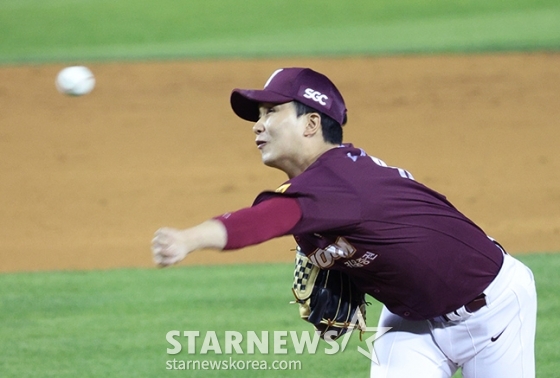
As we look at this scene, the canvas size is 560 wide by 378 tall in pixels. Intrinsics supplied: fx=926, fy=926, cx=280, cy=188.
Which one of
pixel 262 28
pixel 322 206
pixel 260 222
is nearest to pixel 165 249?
pixel 260 222

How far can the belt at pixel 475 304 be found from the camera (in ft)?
11.0

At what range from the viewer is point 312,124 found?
128 inches

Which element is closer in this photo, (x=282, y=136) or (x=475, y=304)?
(x=282, y=136)

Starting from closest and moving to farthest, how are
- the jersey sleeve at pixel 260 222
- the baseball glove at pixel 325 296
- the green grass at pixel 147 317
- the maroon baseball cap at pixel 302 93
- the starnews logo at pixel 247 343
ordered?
1. the jersey sleeve at pixel 260 222
2. the maroon baseball cap at pixel 302 93
3. the baseball glove at pixel 325 296
4. the green grass at pixel 147 317
5. the starnews logo at pixel 247 343

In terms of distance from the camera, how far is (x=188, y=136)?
12750 millimetres

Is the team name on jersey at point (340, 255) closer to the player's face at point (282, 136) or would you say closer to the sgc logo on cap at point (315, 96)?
the player's face at point (282, 136)

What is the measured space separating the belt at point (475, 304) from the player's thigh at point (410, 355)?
5.4 inches

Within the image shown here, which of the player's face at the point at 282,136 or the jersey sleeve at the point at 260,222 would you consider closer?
the jersey sleeve at the point at 260,222

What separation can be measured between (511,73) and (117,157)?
671 cm

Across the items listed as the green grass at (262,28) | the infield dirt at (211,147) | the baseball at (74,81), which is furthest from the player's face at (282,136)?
the green grass at (262,28)

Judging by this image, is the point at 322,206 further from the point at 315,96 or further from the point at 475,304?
the point at 475,304

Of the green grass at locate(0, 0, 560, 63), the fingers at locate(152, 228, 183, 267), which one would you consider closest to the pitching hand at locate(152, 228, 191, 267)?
the fingers at locate(152, 228, 183, 267)

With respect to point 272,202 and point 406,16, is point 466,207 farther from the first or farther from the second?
point 406,16

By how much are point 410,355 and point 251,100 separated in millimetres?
1106
